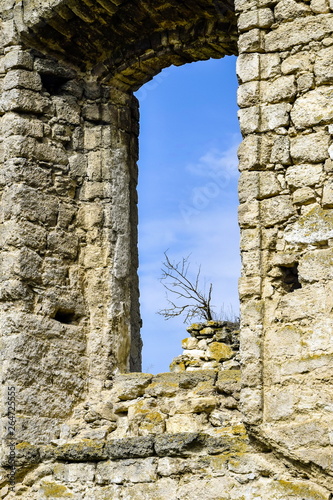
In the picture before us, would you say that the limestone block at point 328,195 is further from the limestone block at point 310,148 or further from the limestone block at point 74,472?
the limestone block at point 74,472

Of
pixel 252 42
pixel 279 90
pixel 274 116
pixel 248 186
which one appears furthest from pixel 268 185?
pixel 252 42

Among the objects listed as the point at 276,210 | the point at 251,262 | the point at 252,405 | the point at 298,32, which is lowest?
the point at 252,405

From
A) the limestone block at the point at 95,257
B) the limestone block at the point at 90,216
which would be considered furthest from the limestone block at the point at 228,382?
the limestone block at the point at 90,216

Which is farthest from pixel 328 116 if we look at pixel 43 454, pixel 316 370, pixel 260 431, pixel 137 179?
pixel 43 454

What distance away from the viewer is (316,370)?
553 centimetres

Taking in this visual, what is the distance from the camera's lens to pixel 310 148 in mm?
5902

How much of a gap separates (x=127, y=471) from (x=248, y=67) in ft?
9.16

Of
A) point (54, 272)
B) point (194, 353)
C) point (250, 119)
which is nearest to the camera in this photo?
point (250, 119)

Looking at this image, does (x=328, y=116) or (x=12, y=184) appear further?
(x=12, y=184)

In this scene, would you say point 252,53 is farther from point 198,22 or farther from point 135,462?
point 135,462

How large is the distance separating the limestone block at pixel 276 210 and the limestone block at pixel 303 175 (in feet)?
0.36

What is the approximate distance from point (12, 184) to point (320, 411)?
311 cm

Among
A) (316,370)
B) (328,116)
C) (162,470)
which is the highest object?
(328,116)

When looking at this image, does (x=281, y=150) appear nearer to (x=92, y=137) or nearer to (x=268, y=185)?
(x=268, y=185)
